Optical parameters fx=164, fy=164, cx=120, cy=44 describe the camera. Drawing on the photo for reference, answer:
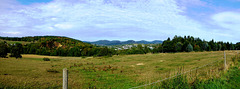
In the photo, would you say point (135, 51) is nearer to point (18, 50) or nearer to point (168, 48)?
point (168, 48)

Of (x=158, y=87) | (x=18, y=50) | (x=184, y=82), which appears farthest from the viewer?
(x=18, y=50)

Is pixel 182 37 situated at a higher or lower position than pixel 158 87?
higher

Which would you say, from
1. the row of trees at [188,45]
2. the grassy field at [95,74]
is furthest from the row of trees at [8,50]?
the row of trees at [188,45]

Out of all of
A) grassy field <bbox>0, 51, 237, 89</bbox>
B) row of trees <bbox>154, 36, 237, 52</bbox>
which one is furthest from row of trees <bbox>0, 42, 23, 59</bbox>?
row of trees <bbox>154, 36, 237, 52</bbox>

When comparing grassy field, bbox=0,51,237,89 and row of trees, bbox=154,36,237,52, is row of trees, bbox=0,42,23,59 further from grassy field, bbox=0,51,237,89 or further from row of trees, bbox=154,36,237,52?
row of trees, bbox=154,36,237,52

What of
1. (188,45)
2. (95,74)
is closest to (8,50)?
(95,74)

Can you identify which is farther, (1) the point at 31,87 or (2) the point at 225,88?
(1) the point at 31,87

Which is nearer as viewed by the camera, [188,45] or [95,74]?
[95,74]

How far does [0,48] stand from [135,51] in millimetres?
96834

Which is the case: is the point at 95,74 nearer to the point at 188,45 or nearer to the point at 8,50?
the point at 8,50

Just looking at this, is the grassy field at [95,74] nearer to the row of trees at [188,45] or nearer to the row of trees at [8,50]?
the row of trees at [8,50]

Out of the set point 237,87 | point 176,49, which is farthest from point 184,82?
point 176,49

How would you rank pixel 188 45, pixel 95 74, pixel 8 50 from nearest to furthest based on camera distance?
pixel 95 74, pixel 8 50, pixel 188 45

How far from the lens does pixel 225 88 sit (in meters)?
9.66
